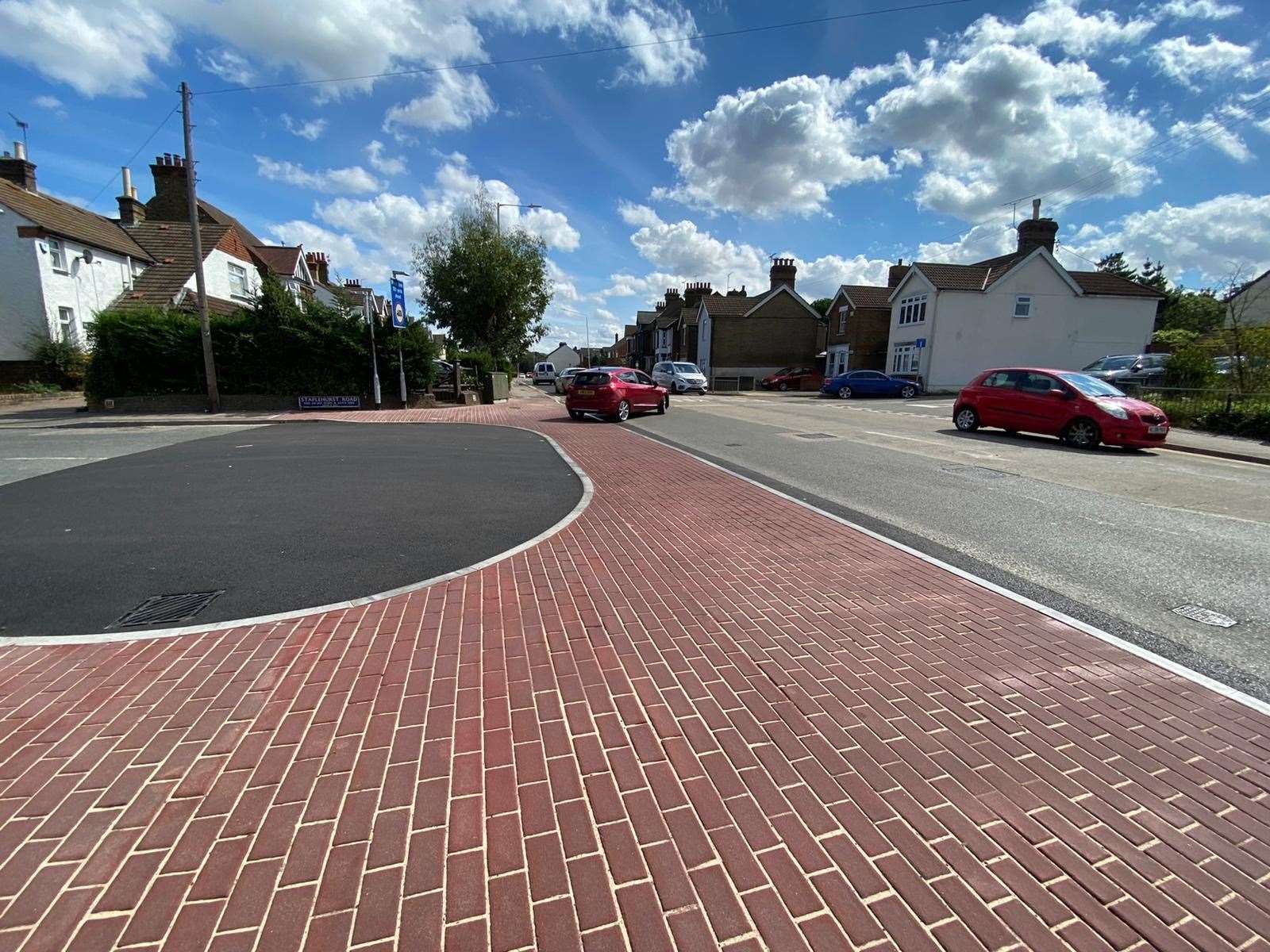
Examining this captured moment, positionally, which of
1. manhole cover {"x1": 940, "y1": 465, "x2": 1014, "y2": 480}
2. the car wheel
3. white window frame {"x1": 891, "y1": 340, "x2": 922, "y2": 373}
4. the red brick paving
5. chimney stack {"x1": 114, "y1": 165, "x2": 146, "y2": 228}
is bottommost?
the red brick paving

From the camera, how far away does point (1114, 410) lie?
11.6 meters

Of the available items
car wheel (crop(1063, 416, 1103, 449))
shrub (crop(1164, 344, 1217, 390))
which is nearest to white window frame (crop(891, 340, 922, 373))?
shrub (crop(1164, 344, 1217, 390))

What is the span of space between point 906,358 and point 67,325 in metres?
42.5

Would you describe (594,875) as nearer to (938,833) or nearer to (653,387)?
(938,833)

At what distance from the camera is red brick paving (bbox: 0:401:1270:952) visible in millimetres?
1807

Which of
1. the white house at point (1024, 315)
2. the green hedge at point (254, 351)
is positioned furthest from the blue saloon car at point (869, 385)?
the green hedge at point (254, 351)

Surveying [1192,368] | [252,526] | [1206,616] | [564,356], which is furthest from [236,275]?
[564,356]

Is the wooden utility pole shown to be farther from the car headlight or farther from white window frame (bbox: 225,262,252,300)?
the car headlight

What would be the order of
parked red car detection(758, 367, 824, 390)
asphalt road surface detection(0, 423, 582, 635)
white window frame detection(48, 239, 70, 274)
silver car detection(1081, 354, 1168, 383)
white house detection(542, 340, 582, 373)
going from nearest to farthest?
asphalt road surface detection(0, 423, 582, 635) < silver car detection(1081, 354, 1168, 383) < white window frame detection(48, 239, 70, 274) < parked red car detection(758, 367, 824, 390) < white house detection(542, 340, 582, 373)

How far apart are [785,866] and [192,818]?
2.15 m

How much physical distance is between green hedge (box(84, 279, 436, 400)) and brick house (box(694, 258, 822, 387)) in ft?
107

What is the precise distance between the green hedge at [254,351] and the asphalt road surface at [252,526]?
33.5 feet

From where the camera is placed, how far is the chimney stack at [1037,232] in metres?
34.5

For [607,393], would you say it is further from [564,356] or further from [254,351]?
[564,356]
